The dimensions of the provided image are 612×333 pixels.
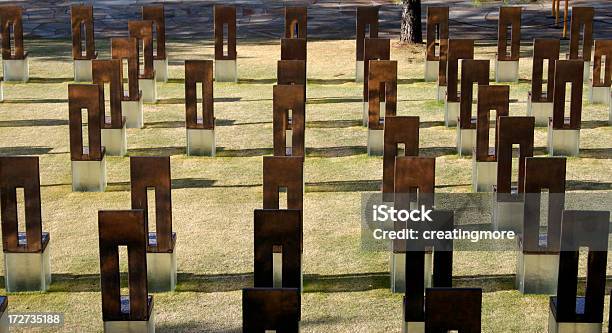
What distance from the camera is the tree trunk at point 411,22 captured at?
20.3 meters

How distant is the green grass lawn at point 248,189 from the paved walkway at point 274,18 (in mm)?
2780

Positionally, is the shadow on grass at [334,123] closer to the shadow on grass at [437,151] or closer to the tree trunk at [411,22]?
the shadow on grass at [437,151]

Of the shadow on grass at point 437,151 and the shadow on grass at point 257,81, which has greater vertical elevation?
the shadow on grass at point 257,81

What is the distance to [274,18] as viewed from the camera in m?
25.2

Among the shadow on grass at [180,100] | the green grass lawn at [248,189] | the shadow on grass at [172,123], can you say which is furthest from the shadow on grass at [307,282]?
the shadow on grass at [180,100]

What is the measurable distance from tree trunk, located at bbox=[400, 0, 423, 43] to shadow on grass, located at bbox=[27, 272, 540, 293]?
37.0ft

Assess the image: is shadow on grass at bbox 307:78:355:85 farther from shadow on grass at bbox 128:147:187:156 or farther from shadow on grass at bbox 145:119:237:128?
shadow on grass at bbox 128:147:187:156

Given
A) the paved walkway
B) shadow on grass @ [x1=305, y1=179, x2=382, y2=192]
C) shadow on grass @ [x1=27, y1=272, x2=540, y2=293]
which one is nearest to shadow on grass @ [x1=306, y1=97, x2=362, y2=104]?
shadow on grass @ [x1=305, y1=179, x2=382, y2=192]

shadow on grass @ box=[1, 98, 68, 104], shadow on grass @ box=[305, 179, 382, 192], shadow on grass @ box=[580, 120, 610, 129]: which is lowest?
shadow on grass @ box=[305, 179, 382, 192]

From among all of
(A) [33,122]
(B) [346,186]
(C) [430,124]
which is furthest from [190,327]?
(A) [33,122]

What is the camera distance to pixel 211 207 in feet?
38.2

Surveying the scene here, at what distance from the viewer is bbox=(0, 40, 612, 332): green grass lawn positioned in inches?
354

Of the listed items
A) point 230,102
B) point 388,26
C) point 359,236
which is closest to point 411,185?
point 359,236

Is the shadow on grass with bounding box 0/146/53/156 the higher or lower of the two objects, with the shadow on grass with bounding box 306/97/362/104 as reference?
lower
